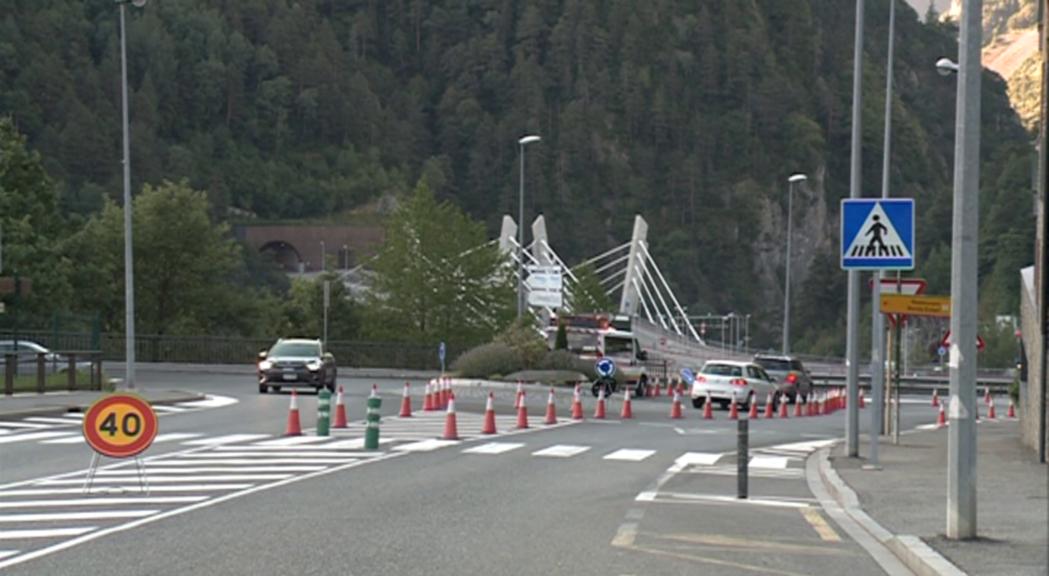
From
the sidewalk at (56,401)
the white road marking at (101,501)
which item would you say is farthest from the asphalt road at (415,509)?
the sidewalk at (56,401)

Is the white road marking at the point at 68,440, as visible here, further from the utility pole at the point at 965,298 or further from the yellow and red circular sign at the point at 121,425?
the utility pole at the point at 965,298

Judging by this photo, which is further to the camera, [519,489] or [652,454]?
[652,454]

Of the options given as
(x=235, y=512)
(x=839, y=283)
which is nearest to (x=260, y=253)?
(x=839, y=283)

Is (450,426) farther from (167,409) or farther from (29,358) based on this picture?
(29,358)

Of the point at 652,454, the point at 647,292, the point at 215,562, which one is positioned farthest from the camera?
the point at 647,292

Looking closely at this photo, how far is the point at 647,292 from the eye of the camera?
6048 inches

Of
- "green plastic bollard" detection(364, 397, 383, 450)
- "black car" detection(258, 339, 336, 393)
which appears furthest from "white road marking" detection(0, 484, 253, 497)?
"black car" detection(258, 339, 336, 393)

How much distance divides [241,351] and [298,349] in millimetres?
25431

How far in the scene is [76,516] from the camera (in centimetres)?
→ 1584

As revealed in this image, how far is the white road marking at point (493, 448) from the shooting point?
1046 inches


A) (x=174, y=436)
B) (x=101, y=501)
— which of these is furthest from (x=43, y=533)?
(x=174, y=436)

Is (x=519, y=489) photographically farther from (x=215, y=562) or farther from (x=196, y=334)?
(x=196, y=334)

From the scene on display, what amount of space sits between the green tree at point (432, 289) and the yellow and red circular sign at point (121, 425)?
61.8m

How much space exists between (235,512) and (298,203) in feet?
547
